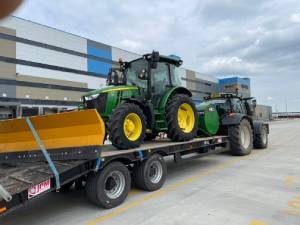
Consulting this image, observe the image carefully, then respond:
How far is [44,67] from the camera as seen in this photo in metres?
40.9

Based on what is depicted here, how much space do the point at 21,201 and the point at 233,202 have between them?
3.47m

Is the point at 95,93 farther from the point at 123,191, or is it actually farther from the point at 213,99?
the point at 213,99

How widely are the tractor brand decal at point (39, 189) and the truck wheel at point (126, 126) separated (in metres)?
1.72

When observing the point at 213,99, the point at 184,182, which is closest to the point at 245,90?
the point at 213,99

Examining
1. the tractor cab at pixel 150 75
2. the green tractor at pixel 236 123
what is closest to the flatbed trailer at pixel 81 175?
the tractor cab at pixel 150 75

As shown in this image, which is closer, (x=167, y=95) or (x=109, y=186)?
(x=109, y=186)

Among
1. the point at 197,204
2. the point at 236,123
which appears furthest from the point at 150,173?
the point at 236,123

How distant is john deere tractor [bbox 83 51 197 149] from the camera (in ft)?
19.6

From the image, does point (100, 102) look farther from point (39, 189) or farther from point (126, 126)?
point (39, 189)

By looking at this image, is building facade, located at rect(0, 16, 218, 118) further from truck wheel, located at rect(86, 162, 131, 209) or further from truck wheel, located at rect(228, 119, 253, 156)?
truck wheel, located at rect(86, 162, 131, 209)

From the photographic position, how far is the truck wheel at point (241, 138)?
10008mm

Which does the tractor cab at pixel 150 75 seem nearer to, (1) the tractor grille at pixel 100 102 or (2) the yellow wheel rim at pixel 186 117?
(2) the yellow wheel rim at pixel 186 117

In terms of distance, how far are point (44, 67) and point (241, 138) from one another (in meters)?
36.2

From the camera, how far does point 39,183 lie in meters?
4.12
